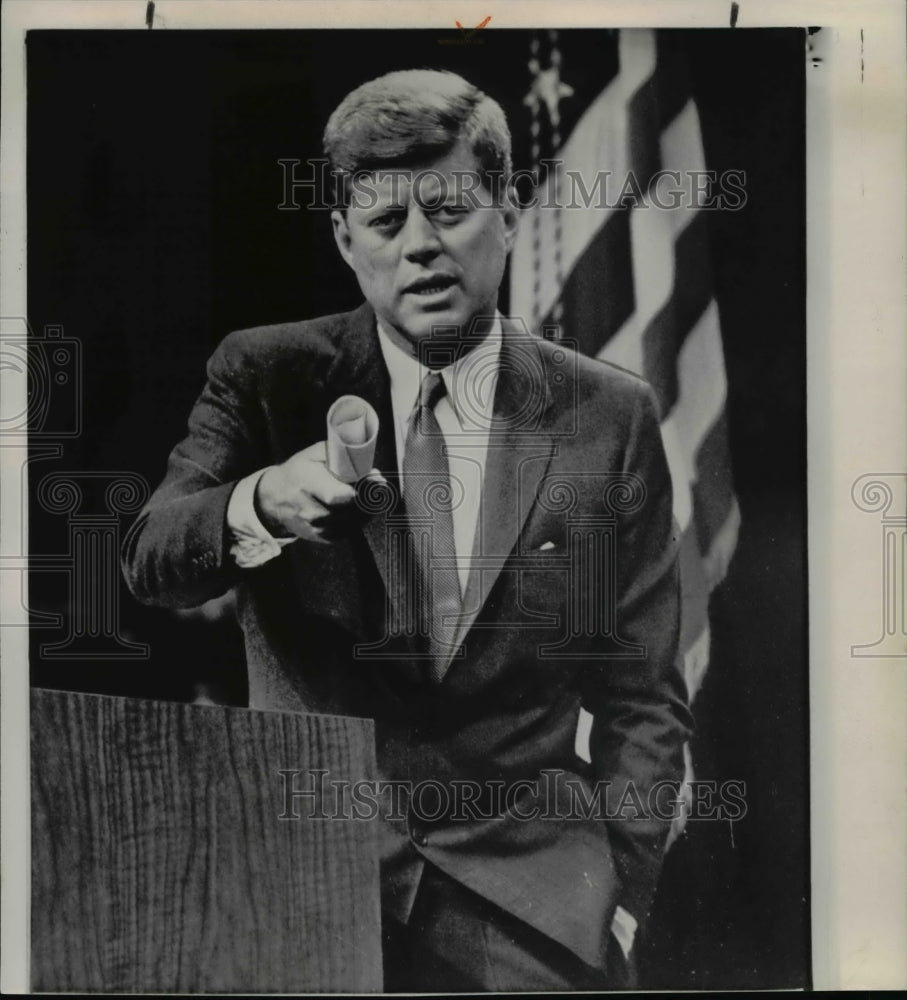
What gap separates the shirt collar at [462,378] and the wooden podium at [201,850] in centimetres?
82

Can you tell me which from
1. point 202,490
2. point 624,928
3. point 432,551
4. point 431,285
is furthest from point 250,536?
point 624,928

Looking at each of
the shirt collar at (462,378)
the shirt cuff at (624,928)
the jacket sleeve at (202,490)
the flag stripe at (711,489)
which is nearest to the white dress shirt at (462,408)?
the shirt collar at (462,378)

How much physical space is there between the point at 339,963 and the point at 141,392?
152cm

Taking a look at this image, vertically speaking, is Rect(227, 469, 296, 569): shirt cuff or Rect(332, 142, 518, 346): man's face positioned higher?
Rect(332, 142, 518, 346): man's face

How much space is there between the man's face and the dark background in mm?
85

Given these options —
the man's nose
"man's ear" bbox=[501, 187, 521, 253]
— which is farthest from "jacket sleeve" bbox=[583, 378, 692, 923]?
the man's nose

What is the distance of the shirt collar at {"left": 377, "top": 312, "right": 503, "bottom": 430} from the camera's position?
2.49 metres

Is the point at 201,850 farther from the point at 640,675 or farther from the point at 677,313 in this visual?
the point at 677,313

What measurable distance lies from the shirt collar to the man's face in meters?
0.05

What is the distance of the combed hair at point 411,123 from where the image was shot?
2449 millimetres

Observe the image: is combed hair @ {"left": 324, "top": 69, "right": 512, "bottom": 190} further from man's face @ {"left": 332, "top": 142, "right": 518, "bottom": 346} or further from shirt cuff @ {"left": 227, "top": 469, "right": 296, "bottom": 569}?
shirt cuff @ {"left": 227, "top": 469, "right": 296, "bottom": 569}

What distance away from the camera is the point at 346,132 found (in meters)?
2.47

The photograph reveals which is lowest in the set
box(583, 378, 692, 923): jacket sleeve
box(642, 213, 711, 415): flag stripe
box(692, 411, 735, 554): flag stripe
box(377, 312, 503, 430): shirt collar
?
box(583, 378, 692, 923): jacket sleeve

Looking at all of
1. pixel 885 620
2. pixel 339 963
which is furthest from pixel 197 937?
pixel 885 620
